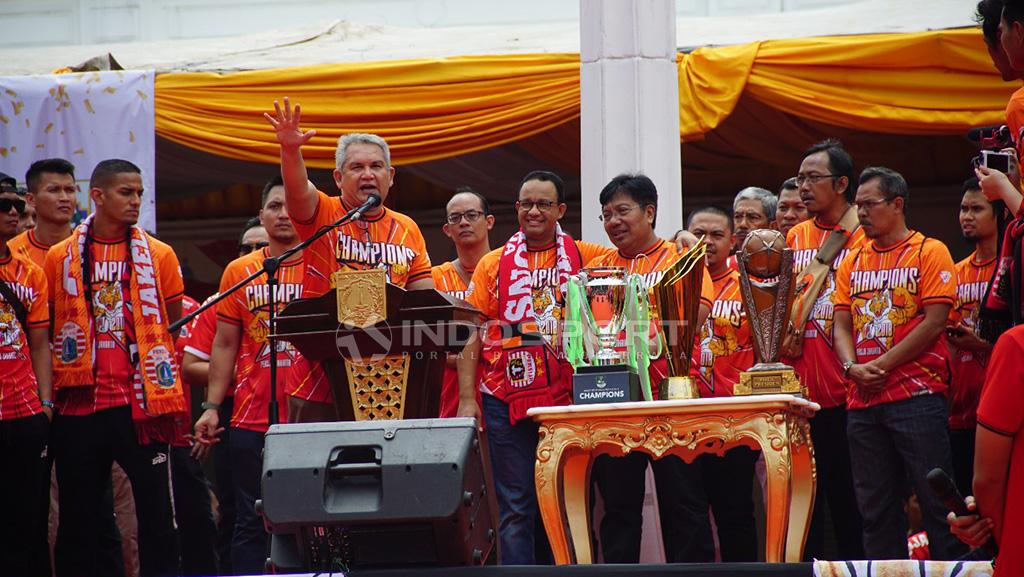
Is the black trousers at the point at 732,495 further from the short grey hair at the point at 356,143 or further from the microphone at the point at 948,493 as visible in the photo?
the microphone at the point at 948,493

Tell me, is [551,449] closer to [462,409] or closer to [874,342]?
[462,409]

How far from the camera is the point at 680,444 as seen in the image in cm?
454

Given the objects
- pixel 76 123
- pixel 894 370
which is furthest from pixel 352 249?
pixel 76 123

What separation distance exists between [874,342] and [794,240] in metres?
0.77

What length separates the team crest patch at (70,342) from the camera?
19.1 feet

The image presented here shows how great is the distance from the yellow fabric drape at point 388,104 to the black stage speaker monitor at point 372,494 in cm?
364

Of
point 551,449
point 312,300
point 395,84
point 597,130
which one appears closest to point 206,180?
point 395,84

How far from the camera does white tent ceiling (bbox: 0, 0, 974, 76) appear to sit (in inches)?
300

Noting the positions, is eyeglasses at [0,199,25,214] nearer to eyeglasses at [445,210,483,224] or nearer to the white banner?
the white banner

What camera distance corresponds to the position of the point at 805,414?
4.73m

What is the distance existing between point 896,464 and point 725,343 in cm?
106

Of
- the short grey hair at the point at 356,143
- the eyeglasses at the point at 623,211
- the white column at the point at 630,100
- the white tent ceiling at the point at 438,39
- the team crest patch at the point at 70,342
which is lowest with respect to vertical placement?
the team crest patch at the point at 70,342

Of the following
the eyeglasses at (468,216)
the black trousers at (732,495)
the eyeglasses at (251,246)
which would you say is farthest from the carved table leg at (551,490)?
the eyeglasses at (251,246)

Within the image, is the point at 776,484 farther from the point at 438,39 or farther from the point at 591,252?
the point at 438,39
